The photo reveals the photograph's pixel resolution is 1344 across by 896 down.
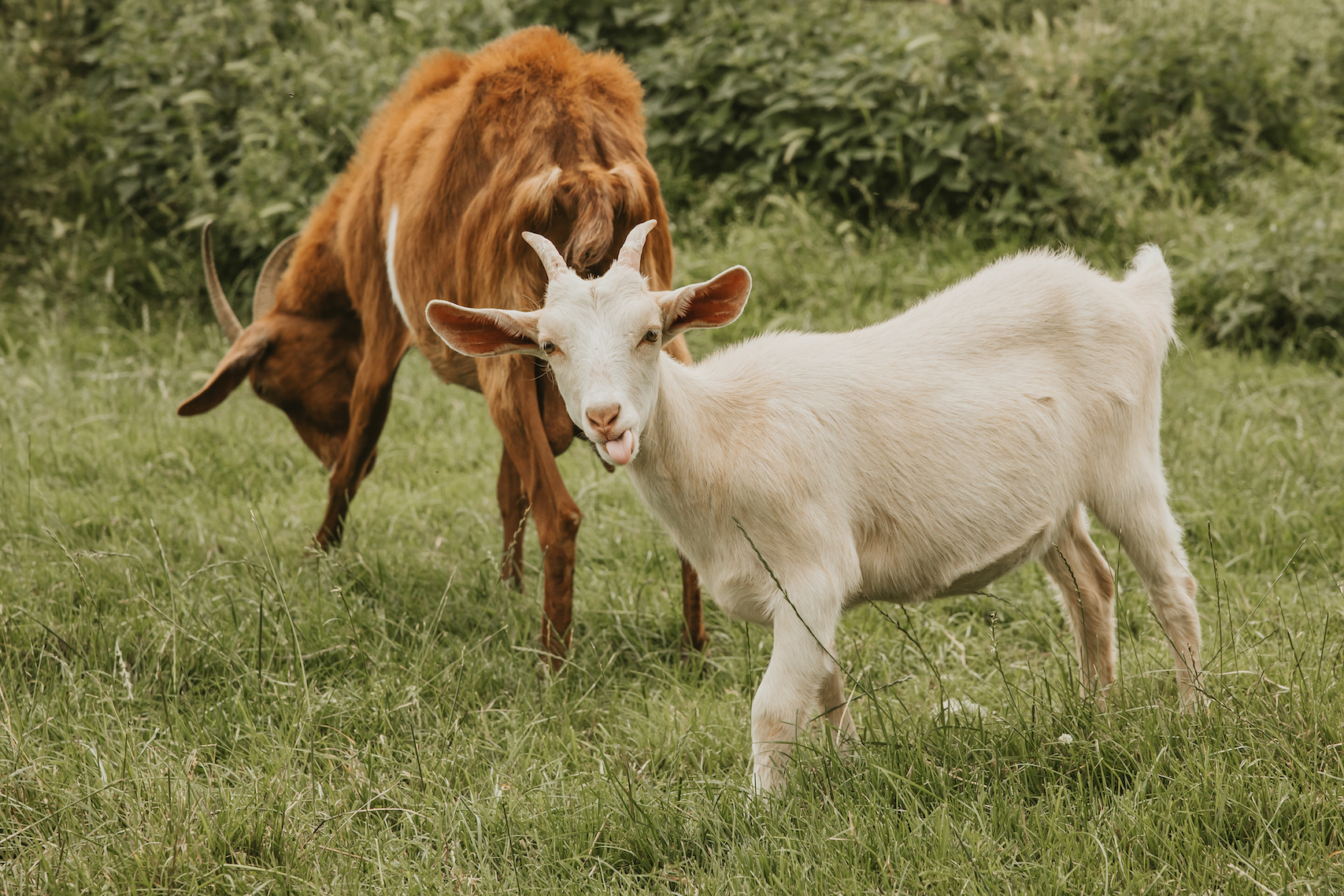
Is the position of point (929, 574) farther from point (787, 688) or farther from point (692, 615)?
point (692, 615)

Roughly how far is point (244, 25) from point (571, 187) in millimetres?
6066

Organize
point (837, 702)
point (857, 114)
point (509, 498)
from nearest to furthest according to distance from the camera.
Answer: point (837, 702)
point (509, 498)
point (857, 114)

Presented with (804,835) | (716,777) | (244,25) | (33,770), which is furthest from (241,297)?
(804,835)

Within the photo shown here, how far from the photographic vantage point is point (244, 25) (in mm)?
Answer: 8375

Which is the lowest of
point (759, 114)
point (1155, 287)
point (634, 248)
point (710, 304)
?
point (759, 114)

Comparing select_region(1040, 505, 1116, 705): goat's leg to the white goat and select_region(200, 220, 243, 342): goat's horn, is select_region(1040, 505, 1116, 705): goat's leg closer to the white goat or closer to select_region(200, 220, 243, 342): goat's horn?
the white goat

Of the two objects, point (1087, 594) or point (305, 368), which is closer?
point (1087, 594)

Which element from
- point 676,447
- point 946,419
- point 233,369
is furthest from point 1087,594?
point 233,369

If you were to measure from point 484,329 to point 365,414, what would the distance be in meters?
2.22

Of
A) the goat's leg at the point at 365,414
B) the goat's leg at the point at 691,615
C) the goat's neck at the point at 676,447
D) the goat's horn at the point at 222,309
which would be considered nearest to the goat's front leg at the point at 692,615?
the goat's leg at the point at 691,615

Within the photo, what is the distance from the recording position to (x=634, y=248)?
276 cm

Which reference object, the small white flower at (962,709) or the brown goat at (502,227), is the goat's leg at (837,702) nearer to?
the small white flower at (962,709)

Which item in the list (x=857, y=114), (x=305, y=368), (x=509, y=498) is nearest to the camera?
(x=509, y=498)

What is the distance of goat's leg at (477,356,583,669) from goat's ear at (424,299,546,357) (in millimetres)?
924
